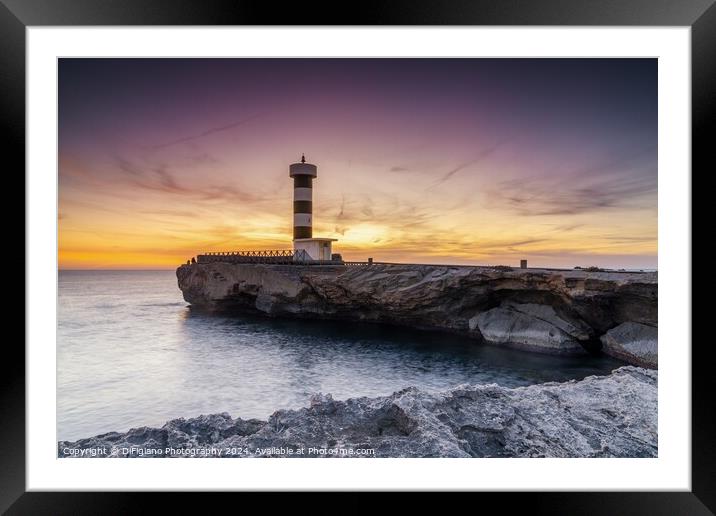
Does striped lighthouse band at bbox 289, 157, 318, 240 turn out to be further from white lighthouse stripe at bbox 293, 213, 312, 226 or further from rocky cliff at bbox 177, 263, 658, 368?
rocky cliff at bbox 177, 263, 658, 368

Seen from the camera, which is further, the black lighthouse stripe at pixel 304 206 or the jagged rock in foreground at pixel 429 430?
the black lighthouse stripe at pixel 304 206

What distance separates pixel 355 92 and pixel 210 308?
403 inches

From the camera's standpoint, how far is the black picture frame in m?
2.09

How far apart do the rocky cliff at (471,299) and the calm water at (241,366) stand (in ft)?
1.72

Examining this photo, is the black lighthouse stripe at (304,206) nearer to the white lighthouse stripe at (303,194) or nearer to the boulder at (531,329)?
the white lighthouse stripe at (303,194)

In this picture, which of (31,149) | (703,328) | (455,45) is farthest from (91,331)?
(703,328)

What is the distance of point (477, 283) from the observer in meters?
8.15

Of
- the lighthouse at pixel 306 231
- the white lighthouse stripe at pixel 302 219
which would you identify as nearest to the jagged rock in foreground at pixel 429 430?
the lighthouse at pixel 306 231

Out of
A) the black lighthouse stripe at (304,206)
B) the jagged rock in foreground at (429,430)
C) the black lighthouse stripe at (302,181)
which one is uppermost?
the black lighthouse stripe at (302,181)

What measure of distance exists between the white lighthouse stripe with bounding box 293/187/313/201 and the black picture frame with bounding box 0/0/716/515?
24.4 feet

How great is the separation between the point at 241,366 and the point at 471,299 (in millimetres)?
5921

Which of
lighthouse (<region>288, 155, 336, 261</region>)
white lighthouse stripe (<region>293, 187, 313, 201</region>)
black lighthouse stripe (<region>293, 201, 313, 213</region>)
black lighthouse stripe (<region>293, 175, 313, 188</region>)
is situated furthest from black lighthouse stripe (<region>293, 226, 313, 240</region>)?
black lighthouse stripe (<region>293, 175, 313, 188</region>)

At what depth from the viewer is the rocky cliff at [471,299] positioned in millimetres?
6441

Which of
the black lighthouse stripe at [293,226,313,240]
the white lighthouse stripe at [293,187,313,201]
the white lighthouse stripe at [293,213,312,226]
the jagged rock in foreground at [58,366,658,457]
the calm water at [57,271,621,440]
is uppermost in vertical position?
the white lighthouse stripe at [293,187,313,201]
